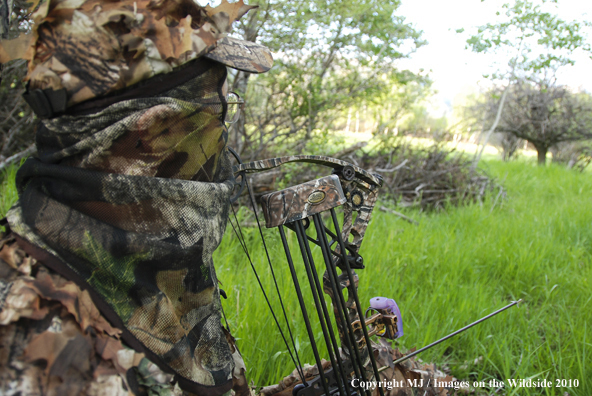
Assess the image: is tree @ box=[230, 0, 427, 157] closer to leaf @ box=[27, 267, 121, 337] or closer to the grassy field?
the grassy field

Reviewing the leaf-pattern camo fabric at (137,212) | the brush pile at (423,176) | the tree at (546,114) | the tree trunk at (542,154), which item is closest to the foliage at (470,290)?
the brush pile at (423,176)

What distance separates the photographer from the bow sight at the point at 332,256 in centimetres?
133

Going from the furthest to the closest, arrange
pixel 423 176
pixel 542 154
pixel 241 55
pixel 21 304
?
pixel 542 154
pixel 423 176
pixel 241 55
pixel 21 304

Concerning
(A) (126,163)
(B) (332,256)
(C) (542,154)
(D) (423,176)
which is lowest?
(C) (542,154)

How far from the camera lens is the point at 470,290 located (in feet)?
9.98

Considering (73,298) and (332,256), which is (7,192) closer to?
(73,298)

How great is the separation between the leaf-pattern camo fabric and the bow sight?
10.6 inches

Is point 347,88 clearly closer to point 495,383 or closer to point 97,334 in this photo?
point 495,383

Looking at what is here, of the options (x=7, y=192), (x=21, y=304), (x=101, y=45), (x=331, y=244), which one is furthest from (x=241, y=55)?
(x=7, y=192)

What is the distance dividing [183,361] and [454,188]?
5.58 metres

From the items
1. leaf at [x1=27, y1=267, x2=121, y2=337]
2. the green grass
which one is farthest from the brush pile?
leaf at [x1=27, y1=267, x2=121, y2=337]

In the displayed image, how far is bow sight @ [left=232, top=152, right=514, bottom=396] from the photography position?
1330mm

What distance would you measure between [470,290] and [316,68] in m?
3.25

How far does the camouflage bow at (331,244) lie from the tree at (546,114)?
29.5 feet
